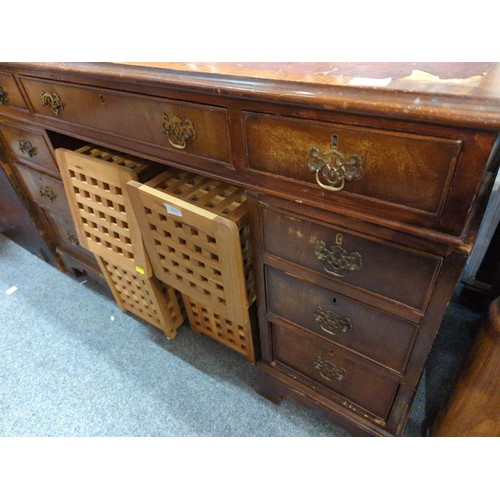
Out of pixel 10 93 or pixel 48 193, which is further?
pixel 48 193

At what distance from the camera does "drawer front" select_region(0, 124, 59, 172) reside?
3.56ft

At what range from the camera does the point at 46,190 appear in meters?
1.24

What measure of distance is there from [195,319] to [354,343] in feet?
2.16

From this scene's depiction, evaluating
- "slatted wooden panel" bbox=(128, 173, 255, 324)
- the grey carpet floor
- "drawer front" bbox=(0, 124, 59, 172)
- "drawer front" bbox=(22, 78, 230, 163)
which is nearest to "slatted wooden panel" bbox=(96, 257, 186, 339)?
the grey carpet floor

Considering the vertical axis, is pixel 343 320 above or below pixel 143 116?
below

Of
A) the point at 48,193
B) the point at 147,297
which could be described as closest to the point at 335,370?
the point at 147,297

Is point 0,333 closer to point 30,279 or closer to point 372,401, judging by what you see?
point 30,279

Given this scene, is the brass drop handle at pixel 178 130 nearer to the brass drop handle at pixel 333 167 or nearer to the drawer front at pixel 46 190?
the brass drop handle at pixel 333 167

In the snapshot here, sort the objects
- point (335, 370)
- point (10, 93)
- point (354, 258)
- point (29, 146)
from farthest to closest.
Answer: point (29, 146) → point (10, 93) → point (335, 370) → point (354, 258)

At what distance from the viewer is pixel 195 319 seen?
1256 millimetres

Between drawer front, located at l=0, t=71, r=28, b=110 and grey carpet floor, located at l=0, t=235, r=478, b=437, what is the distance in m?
0.80

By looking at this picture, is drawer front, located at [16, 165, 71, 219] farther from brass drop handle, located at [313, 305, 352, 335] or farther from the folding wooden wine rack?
brass drop handle, located at [313, 305, 352, 335]

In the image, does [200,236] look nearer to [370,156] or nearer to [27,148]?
[370,156]

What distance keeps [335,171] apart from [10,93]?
3.27 feet
